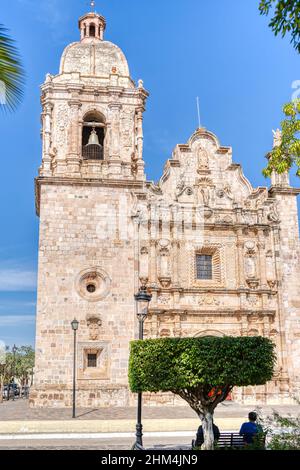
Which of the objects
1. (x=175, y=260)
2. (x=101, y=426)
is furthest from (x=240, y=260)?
(x=101, y=426)

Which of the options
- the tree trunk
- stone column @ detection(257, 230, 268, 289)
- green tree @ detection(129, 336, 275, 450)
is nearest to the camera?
the tree trunk

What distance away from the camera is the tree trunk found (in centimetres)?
994

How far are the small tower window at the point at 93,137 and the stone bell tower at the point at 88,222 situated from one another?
5 centimetres

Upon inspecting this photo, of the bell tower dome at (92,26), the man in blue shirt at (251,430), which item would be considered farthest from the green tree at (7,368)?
the man in blue shirt at (251,430)

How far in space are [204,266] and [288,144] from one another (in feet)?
50.8

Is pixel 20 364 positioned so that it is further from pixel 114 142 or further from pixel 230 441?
pixel 230 441

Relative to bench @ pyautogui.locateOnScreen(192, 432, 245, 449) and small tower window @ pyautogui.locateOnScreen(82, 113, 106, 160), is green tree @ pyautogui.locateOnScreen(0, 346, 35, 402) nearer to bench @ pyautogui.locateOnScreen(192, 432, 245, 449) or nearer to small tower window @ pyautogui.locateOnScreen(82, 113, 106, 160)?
small tower window @ pyautogui.locateOnScreen(82, 113, 106, 160)

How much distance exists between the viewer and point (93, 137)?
2606 cm

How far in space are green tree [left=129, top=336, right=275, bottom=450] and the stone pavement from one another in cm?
556

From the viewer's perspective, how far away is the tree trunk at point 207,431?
994 centimetres

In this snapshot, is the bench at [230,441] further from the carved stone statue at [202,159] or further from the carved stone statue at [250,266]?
the carved stone statue at [202,159]

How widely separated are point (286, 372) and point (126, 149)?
42.0 feet

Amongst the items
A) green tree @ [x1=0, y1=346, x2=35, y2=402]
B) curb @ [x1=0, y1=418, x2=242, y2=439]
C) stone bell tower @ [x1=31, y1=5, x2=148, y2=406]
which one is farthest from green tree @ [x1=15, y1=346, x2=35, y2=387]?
curb @ [x1=0, y1=418, x2=242, y2=439]

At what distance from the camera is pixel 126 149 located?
85.9 ft
